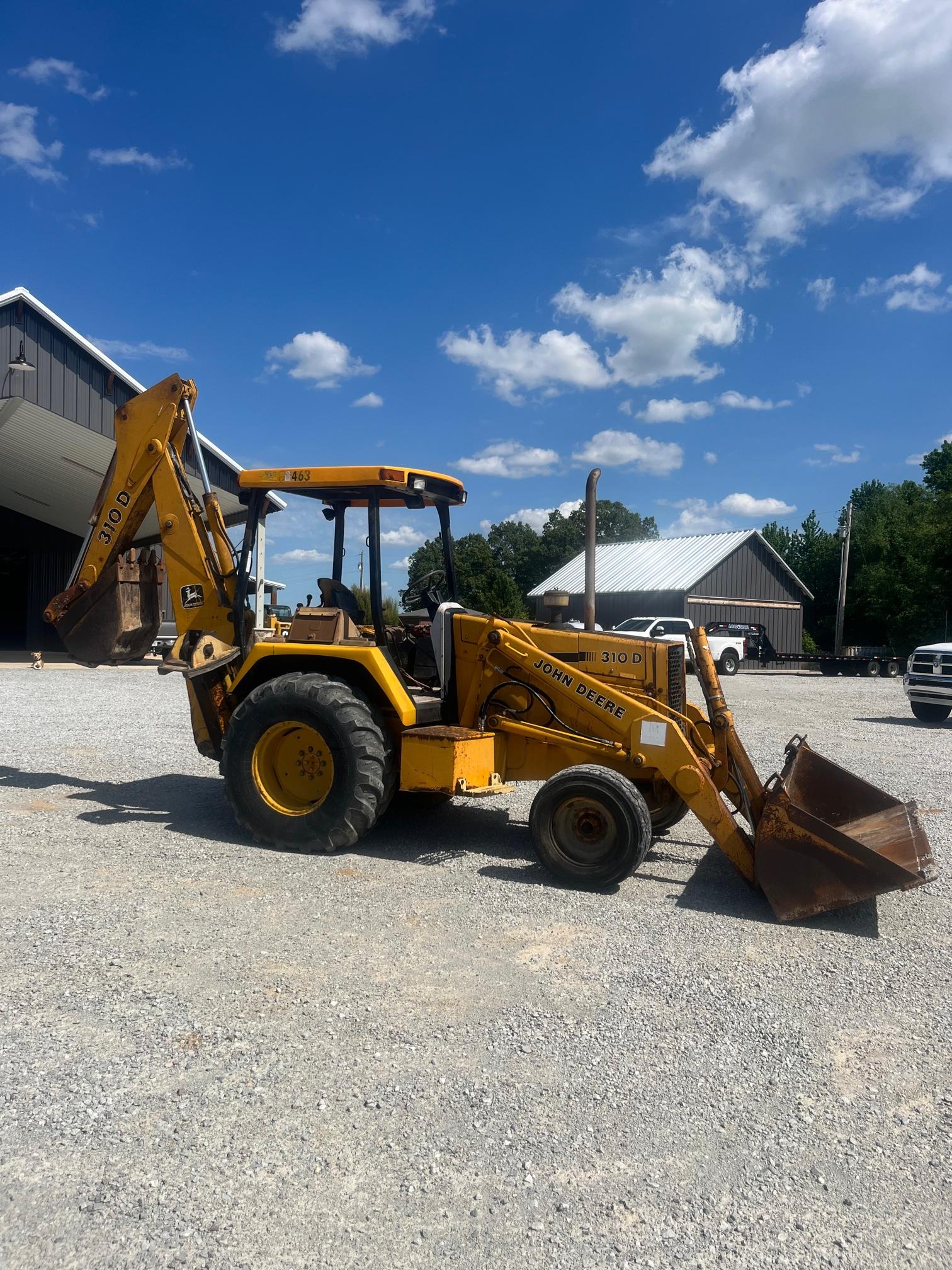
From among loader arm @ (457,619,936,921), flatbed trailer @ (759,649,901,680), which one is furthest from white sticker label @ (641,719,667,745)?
flatbed trailer @ (759,649,901,680)

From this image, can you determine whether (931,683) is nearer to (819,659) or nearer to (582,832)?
(582,832)

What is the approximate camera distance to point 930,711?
16750mm

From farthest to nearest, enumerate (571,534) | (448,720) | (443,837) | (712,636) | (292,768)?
(571,534) → (712,636) → (443,837) → (448,720) → (292,768)

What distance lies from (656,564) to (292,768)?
3791cm

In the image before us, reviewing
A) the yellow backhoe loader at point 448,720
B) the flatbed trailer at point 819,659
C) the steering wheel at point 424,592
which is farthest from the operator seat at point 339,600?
the flatbed trailer at point 819,659

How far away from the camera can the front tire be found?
54.4 feet

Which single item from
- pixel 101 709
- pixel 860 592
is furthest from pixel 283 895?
pixel 860 592

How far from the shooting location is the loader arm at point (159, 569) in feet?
24.1

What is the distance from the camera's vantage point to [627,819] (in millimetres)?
5719

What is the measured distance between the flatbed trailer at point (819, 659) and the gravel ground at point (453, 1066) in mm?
26946

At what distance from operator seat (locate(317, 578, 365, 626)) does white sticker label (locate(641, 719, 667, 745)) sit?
7.62ft

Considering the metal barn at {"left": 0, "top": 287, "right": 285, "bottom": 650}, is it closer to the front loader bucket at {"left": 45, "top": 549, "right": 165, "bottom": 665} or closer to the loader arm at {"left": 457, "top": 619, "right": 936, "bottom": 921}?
the front loader bucket at {"left": 45, "top": 549, "right": 165, "bottom": 665}

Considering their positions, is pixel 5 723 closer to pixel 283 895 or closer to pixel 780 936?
pixel 283 895

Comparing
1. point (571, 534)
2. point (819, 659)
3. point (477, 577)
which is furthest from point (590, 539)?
point (571, 534)
